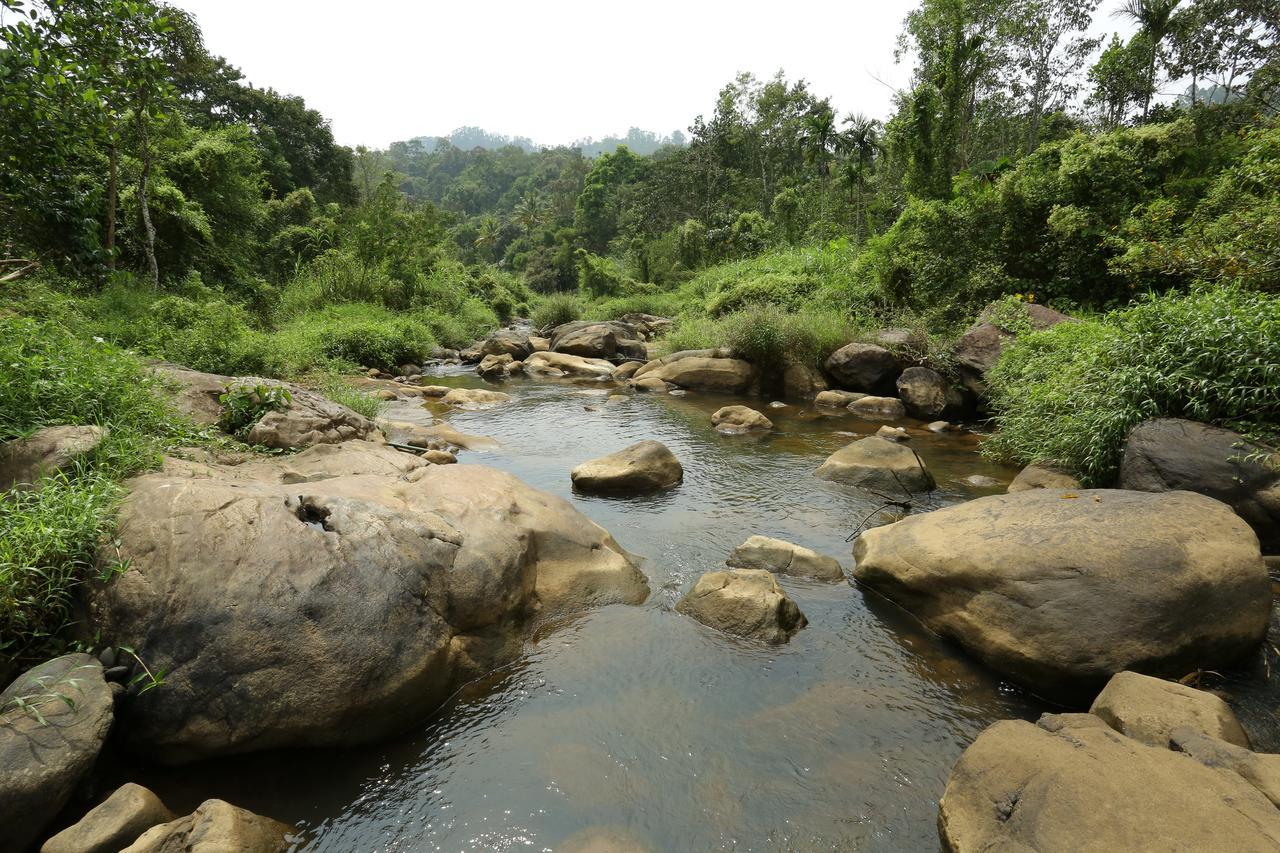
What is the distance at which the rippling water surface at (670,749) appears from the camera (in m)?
3.34

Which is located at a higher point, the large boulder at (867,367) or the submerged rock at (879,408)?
the large boulder at (867,367)

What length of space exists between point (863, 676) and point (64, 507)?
5487 millimetres

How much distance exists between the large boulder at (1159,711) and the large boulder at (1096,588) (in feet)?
1.48

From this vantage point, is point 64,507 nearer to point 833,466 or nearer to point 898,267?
point 833,466

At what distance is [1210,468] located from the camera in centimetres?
556

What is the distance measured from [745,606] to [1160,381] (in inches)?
200

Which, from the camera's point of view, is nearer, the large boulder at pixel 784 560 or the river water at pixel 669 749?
the river water at pixel 669 749

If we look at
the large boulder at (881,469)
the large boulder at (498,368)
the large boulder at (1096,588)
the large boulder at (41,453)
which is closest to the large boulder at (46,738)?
the large boulder at (41,453)

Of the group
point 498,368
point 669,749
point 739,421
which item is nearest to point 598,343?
point 498,368

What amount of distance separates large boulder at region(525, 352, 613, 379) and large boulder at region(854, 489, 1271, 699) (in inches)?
594

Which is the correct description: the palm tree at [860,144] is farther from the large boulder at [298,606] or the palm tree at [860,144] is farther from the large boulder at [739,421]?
the large boulder at [298,606]

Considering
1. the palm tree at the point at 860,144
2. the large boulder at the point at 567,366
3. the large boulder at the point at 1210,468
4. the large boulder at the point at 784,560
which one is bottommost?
the large boulder at the point at 784,560

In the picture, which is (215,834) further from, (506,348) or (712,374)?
(506,348)

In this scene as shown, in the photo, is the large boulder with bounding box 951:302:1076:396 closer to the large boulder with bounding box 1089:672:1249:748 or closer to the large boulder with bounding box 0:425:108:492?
the large boulder with bounding box 1089:672:1249:748
